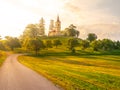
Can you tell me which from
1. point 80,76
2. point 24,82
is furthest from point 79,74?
point 24,82

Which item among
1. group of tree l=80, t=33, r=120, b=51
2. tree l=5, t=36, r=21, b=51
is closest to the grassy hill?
tree l=5, t=36, r=21, b=51

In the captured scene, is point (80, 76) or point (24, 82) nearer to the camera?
point (24, 82)

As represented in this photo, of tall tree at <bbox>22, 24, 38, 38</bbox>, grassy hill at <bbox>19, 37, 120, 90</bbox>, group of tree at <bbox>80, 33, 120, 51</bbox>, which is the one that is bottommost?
grassy hill at <bbox>19, 37, 120, 90</bbox>

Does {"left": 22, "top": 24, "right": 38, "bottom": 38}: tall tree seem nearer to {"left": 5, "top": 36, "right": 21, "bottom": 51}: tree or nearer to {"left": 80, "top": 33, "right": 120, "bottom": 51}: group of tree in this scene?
{"left": 5, "top": 36, "right": 21, "bottom": 51}: tree

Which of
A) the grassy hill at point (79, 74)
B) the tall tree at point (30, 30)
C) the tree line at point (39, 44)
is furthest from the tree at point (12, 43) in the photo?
the grassy hill at point (79, 74)

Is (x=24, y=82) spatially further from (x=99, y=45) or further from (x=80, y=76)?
(x=99, y=45)

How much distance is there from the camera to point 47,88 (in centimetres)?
1800

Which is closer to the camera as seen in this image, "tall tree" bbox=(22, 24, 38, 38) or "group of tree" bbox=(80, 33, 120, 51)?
"group of tree" bbox=(80, 33, 120, 51)

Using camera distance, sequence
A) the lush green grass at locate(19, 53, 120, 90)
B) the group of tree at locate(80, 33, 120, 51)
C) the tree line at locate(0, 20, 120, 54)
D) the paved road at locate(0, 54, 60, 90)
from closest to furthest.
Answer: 1. the paved road at locate(0, 54, 60, 90)
2. the lush green grass at locate(19, 53, 120, 90)
3. the tree line at locate(0, 20, 120, 54)
4. the group of tree at locate(80, 33, 120, 51)

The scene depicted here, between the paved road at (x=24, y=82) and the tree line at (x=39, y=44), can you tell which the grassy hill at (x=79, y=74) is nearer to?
the paved road at (x=24, y=82)

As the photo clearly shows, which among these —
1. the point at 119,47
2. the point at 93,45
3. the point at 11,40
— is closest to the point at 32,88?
the point at 11,40

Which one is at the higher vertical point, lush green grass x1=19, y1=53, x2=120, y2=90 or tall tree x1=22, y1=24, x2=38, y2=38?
tall tree x1=22, y1=24, x2=38, y2=38

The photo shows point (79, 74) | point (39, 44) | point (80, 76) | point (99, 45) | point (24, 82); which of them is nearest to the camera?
point (24, 82)

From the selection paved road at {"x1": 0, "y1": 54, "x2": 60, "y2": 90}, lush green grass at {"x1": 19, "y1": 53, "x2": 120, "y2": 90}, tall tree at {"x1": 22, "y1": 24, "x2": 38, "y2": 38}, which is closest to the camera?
paved road at {"x1": 0, "y1": 54, "x2": 60, "y2": 90}
